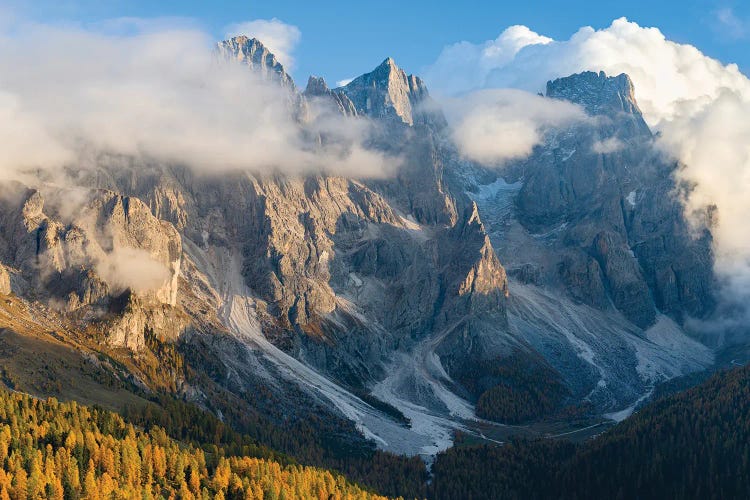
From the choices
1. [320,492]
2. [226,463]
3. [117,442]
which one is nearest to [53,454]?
[117,442]

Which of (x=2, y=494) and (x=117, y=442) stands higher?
(x=117, y=442)

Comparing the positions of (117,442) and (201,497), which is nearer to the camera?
(201,497)

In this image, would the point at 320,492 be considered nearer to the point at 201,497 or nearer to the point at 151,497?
the point at 201,497

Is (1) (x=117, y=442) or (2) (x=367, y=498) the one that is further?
(2) (x=367, y=498)

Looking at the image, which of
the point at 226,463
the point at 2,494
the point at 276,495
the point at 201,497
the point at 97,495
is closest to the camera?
the point at 2,494

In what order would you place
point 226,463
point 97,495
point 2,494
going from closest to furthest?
point 2,494
point 97,495
point 226,463

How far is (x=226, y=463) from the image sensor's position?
188 m

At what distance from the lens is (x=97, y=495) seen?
148 metres

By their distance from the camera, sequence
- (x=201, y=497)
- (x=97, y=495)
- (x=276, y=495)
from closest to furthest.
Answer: (x=97, y=495) → (x=201, y=497) → (x=276, y=495)

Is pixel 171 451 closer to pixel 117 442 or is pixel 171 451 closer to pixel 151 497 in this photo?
pixel 117 442

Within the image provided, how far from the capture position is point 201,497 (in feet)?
543

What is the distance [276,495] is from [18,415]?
56928 millimetres

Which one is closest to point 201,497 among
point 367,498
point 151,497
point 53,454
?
point 151,497

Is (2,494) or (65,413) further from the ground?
(65,413)
